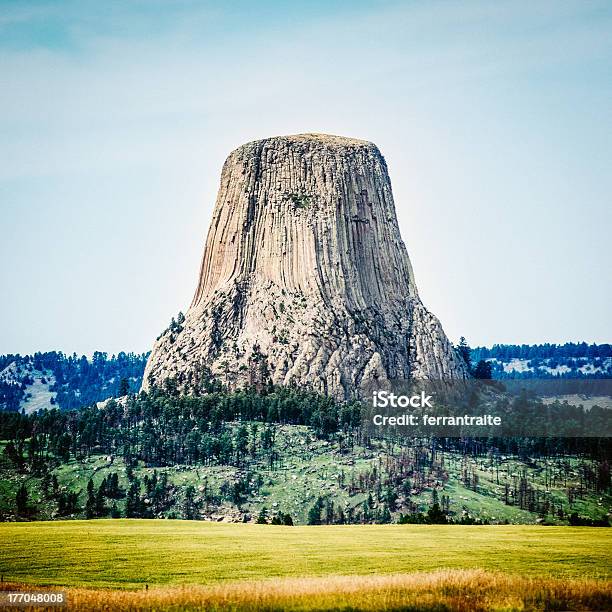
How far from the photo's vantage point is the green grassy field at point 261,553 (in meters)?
50.9

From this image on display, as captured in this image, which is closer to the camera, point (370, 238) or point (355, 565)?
point (355, 565)

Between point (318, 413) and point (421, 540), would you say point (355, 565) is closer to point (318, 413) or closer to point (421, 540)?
point (421, 540)

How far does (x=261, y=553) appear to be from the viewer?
56469 millimetres

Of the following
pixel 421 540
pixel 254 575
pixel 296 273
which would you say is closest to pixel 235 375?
pixel 296 273

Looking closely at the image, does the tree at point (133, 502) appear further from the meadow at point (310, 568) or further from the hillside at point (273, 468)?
the meadow at point (310, 568)

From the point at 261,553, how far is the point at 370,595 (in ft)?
37.2

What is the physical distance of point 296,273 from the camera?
174500mm

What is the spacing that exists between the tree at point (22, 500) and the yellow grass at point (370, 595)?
231 ft

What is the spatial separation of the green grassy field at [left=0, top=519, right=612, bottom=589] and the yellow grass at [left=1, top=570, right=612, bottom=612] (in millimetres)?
2171

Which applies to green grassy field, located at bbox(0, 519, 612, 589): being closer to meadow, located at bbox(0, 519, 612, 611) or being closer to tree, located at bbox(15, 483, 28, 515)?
meadow, located at bbox(0, 519, 612, 611)

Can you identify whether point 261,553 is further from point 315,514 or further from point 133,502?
point 133,502

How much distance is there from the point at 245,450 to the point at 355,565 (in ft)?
271

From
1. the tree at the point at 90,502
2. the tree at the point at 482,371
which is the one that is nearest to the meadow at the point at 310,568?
the tree at the point at 90,502

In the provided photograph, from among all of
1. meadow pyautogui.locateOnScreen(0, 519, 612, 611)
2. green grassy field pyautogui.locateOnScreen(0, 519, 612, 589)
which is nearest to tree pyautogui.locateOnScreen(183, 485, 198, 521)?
green grassy field pyautogui.locateOnScreen(0, 519, 612, 589)
